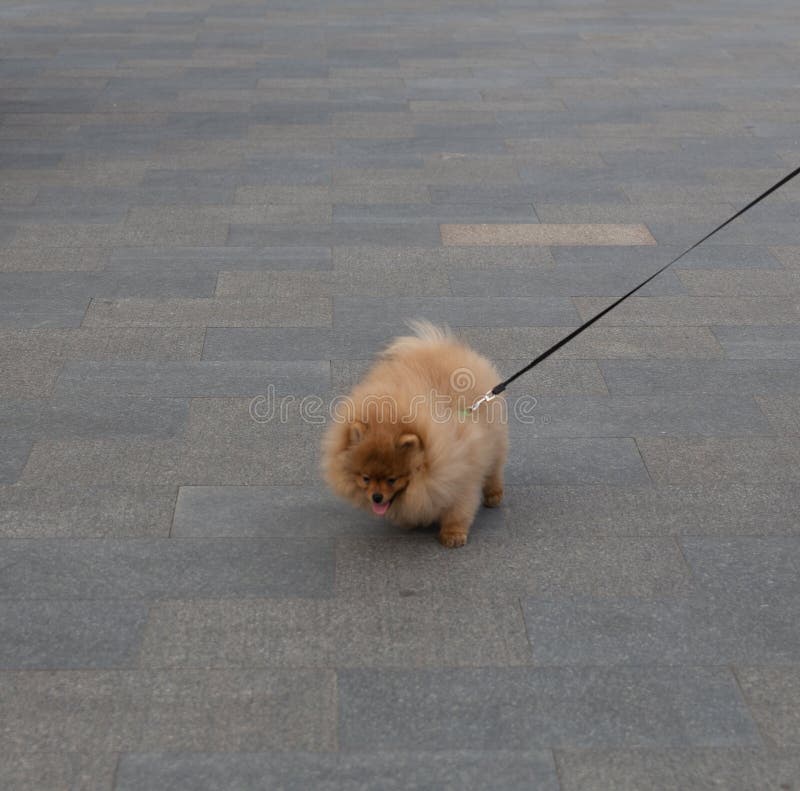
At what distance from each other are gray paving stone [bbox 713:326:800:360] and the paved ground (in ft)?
0.09

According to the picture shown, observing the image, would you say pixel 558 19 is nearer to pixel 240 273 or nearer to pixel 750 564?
pixel 240 273

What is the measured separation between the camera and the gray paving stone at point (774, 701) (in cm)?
362

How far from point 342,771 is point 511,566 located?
125 cm

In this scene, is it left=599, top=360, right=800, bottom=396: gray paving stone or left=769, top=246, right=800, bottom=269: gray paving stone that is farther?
left=769, top=246, right=800, bottom=269: gray paving stone

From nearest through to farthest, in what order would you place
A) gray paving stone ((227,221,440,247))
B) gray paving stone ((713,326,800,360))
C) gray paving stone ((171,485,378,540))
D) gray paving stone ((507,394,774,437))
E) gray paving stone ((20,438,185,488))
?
gray paving stone ((171,485,378,540)) → gray paving stone ((20,438,185,488)) → gray paving stone ((507,394,774,437)) → gray paving stone ((713,326,800,360)) → gray paving stone ((227,221,440,247))

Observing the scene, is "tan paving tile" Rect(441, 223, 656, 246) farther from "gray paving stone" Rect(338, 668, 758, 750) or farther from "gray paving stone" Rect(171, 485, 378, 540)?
"gray paving stone" Rect(338, 668, 758, 750)

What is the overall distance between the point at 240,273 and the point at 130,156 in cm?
262

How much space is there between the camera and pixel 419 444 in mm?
4297

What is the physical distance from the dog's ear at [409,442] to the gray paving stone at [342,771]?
1.11 metres

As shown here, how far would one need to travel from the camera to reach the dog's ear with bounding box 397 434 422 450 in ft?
13.9

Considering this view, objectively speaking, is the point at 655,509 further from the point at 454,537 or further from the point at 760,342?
the point at 760,342

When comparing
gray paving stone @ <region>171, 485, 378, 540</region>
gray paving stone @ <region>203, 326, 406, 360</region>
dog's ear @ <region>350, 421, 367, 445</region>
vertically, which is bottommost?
gray paving stone @ <region>203, 326, 406, 360</region>

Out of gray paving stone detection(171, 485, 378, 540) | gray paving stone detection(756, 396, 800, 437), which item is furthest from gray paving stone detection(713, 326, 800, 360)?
gray paving stone detection(171, 485, 378, 540)

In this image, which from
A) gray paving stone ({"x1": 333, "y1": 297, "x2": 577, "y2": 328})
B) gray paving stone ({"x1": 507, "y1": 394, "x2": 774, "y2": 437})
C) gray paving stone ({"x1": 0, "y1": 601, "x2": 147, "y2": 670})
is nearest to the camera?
gray paving stone ({"x1": 0, "y1": 601, "x2": 147, "y2": 670})
